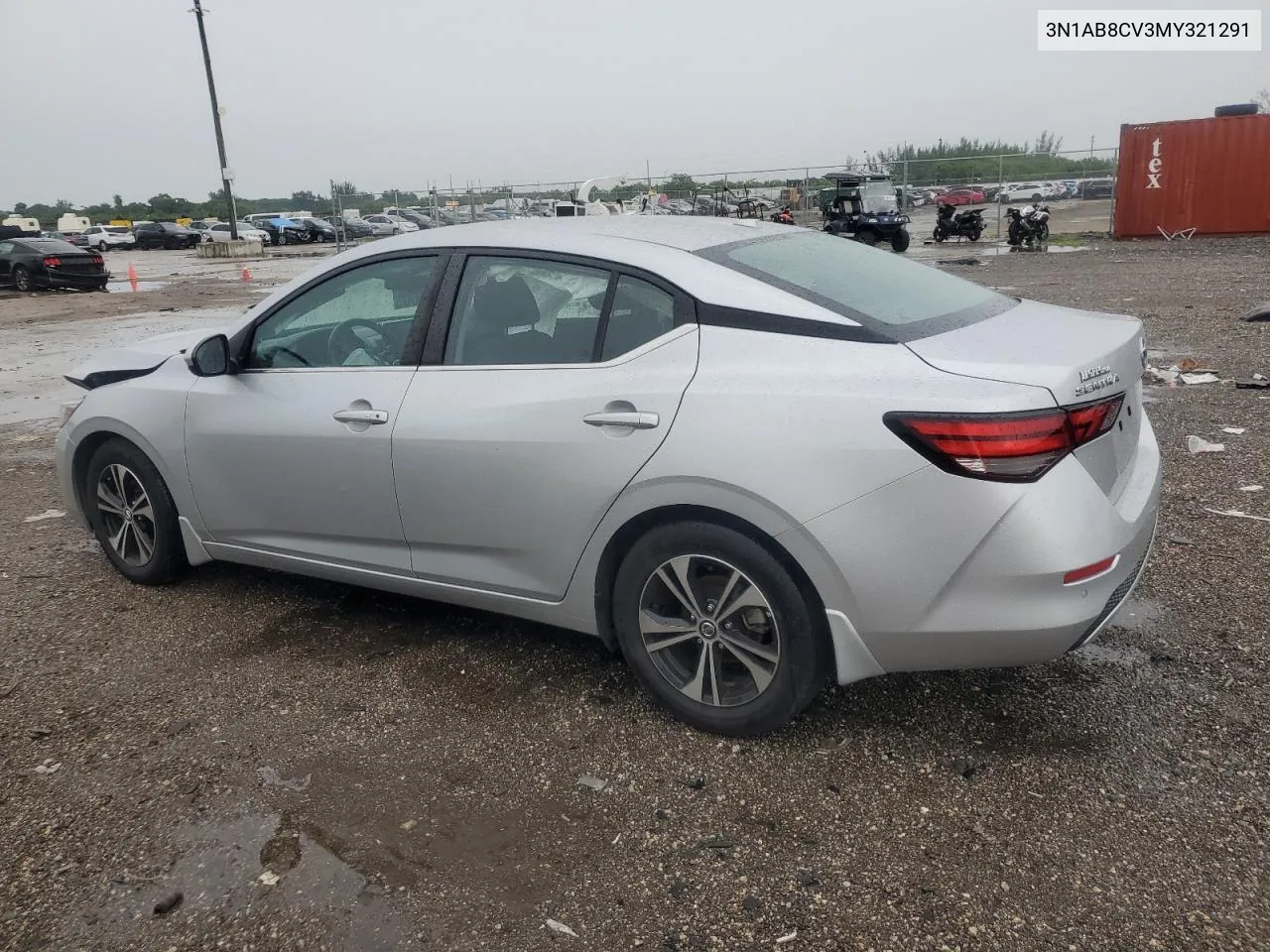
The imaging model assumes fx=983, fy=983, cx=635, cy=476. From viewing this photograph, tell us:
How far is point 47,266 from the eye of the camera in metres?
22.9

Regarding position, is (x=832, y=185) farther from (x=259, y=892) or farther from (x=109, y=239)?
(x=109, y=239)

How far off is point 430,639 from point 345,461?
808 mm

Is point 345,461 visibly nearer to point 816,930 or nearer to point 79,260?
point 816,930

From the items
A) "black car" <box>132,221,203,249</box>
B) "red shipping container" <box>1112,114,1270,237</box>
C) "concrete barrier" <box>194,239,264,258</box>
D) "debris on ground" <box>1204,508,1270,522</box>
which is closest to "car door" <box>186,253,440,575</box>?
"debris on ground" <box>1204,508,1270,522</box>

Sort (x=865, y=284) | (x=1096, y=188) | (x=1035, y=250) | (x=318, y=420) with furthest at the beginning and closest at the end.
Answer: (x=1096, y=188)
(x=1035, y=250)
(x=318, y=420)
(x=865, y=284)

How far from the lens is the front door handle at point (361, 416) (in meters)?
3.47

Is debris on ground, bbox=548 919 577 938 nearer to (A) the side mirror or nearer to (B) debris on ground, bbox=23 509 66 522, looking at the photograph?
(A) the side mirror

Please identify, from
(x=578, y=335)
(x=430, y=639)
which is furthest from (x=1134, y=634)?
(x=430, y=639)

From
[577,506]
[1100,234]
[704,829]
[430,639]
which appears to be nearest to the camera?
[704,829]

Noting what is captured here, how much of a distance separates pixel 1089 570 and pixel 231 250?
3934cm

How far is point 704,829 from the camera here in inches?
104

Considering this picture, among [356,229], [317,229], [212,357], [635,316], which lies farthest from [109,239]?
[635,316]

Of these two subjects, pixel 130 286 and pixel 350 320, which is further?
pixel 130 286

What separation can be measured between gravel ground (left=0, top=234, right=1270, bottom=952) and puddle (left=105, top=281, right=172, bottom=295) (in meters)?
22.4
